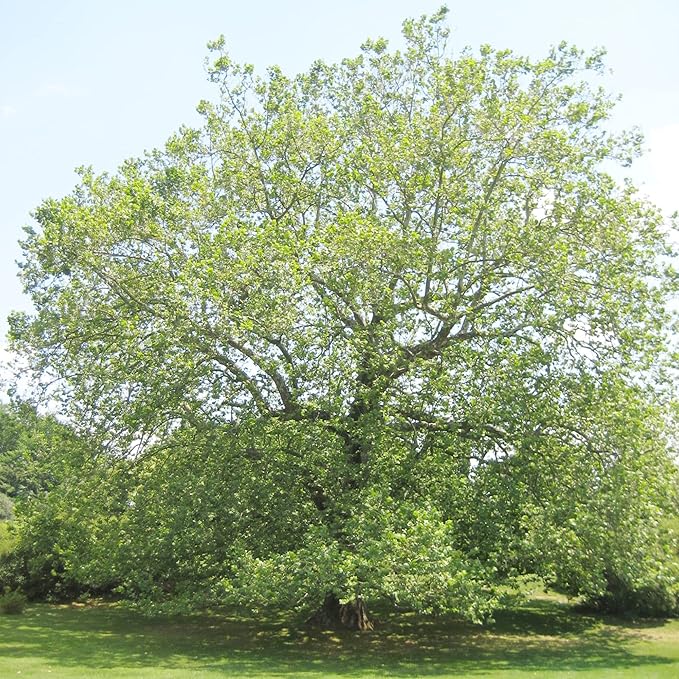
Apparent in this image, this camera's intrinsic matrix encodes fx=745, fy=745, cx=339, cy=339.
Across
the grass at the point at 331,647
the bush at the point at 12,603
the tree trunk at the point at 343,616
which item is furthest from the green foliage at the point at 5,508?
the tree trunk at the point at 343,616

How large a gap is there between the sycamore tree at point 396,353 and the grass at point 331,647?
1.57 metres

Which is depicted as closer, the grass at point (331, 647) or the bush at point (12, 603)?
the grass at point (331, 647)

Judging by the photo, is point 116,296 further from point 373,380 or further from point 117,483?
point 373,380

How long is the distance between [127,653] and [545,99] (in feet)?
60.0

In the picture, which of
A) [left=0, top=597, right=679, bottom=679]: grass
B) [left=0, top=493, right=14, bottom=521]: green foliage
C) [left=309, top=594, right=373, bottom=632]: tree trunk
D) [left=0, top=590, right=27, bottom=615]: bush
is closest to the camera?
[left=0, top=597, right=679, bottom=679]: grass

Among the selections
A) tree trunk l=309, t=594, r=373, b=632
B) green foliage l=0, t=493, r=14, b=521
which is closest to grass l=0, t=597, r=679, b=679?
tree trunk l=309, t=594, r=373, b=632

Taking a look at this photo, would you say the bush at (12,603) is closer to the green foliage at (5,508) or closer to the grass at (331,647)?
the grass at (331,647)

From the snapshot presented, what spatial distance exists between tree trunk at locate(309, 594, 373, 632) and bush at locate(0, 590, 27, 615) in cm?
1191

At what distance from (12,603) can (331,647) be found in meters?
13.7

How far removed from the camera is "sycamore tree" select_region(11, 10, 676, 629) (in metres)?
17.8

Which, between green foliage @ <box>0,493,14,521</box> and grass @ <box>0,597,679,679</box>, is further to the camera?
green foliage @ <box>0,493,14,521</box>

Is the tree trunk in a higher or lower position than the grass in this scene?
higher

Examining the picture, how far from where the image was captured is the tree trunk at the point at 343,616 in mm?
22109

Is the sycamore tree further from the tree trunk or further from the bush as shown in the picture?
the bush
